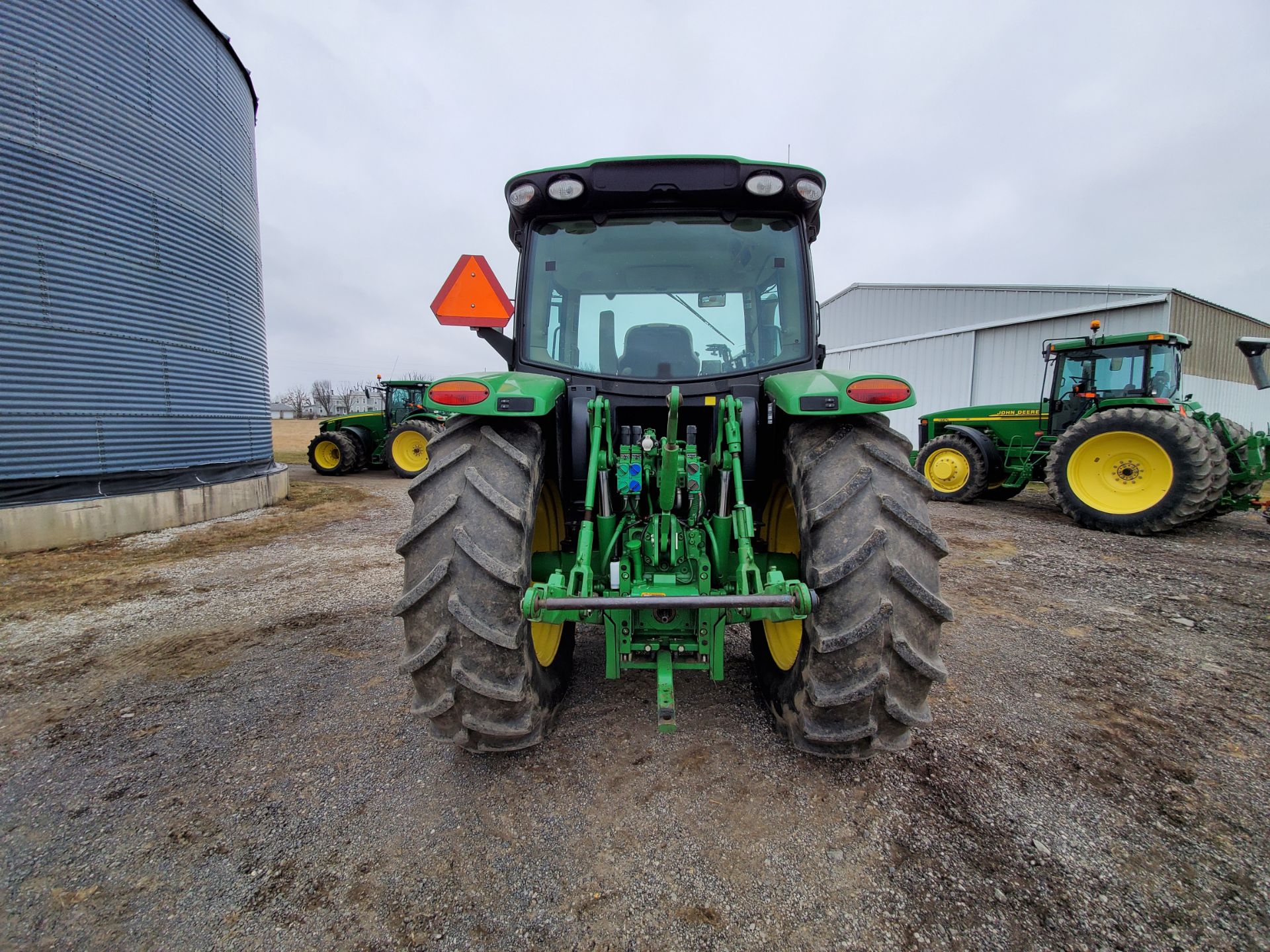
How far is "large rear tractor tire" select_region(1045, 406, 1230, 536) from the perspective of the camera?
5812 millimetres

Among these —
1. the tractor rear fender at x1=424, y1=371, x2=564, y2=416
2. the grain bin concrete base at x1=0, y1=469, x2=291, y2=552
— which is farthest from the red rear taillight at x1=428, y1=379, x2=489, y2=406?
the grain bin concrete base at x1=0, y1=469, x2=291, y2=552

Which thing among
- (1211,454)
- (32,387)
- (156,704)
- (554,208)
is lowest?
(156,704)

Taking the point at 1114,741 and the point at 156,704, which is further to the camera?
the point at 156,704

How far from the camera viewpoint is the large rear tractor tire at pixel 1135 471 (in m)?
5.81

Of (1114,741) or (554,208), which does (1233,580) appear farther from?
(554,208)

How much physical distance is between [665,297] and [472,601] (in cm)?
153

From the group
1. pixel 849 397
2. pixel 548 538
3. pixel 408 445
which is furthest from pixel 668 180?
pixel 408 445

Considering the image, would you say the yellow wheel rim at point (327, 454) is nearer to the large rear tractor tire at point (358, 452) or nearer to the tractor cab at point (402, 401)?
the large rear tractor tire at point (358, 452)

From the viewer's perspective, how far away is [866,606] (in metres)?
1.69

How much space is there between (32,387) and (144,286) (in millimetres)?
1523

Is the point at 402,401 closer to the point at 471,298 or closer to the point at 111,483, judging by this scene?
the point at 111,483

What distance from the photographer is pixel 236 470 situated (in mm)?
7602

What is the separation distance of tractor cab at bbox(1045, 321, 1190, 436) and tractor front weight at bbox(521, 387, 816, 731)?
7251 millimetres

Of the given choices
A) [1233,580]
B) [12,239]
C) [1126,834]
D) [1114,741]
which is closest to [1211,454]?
[1233,580]
